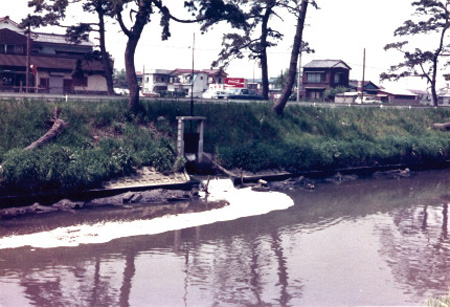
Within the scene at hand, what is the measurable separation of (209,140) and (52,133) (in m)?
8.72

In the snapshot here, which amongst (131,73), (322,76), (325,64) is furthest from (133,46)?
(325,64)

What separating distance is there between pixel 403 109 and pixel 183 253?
3370 cm

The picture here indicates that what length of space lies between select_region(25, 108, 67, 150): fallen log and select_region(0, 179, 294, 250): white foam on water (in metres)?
5.60

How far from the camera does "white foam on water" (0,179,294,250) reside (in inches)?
633

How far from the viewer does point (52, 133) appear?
23.0m

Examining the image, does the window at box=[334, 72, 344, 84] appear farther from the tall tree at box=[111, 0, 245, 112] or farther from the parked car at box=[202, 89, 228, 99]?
the tall tree at box=[111, 0, 245, 112]

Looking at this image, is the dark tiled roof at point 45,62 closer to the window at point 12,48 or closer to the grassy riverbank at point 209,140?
the window at point 12,48

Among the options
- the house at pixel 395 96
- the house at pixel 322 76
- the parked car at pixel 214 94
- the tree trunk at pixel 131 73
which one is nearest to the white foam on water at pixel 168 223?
the tree trunk at pixel 131 73

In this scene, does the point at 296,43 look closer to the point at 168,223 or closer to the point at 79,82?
the point at 168,223

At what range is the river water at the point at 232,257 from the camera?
12.0m

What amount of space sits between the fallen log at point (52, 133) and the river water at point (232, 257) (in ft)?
13.1

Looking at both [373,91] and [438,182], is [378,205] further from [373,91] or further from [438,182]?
[373,91]

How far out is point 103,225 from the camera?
18.3 m

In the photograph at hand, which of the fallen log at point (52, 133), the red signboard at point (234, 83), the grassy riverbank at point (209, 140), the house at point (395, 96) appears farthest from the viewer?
the house at point (395, 96)
